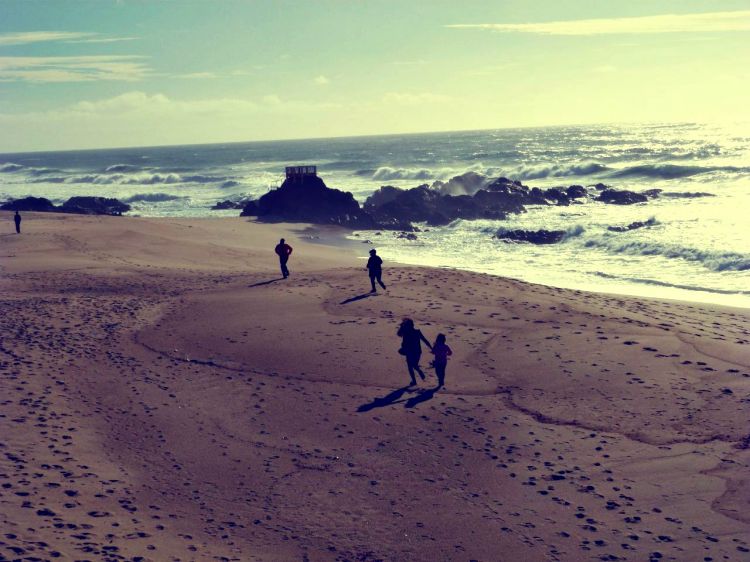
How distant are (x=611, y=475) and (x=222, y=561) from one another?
5.02m

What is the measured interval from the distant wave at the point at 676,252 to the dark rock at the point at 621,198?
17.6 meters

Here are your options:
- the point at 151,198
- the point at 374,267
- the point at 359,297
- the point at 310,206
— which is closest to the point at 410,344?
the point at 359,297

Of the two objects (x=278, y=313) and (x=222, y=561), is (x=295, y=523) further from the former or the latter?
(x=278, y=313)

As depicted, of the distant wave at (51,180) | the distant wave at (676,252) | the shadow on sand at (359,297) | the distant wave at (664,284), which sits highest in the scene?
the distant wave at (51,180)

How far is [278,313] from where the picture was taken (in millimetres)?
17281

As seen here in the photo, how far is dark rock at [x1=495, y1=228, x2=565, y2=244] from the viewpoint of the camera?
34.8 metres

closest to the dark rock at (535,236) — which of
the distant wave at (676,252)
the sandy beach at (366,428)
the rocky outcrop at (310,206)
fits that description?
the distant wave at (676,252)

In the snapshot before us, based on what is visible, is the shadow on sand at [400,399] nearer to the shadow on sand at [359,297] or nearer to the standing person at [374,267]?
the shadow on sand at [359,297]

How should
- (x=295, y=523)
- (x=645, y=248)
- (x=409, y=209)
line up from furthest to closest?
(x=409, y=209) → (x=645, y=248) → (x=295, y=523)

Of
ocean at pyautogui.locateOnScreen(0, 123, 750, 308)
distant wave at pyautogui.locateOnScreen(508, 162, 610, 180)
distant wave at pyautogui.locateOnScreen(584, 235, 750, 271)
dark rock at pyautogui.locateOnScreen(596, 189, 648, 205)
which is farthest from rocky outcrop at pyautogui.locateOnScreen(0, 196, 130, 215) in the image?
distant wave at pyautogui.locateOnScreen(508, 162, 610, 180)

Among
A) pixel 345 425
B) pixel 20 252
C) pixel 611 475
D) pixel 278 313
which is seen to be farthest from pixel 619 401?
pixel 20 252

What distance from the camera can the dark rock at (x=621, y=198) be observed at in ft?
164

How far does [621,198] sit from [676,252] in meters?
22.5

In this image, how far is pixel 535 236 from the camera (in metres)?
35.2
